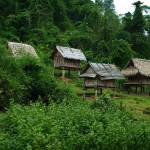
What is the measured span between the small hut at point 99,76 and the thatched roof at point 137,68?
14.8 ft

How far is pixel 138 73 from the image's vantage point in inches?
1661

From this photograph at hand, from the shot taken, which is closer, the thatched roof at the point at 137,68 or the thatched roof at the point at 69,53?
the thatched roof at the point at 69,53

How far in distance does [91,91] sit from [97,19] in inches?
827

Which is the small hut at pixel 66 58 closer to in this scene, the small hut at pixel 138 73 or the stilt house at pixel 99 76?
the stilt house at pixel 99 76

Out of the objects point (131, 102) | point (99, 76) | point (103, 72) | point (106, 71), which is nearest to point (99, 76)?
point (99, 76)

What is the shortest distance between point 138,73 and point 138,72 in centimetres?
12

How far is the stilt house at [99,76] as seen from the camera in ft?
120

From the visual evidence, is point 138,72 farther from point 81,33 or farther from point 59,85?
point 59,85

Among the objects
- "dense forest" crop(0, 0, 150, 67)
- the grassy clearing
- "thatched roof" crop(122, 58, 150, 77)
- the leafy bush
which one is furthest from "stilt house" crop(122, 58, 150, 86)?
the leafy bush

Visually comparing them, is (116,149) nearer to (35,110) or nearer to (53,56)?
(35,110)

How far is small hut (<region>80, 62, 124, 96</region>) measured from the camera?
120 feet

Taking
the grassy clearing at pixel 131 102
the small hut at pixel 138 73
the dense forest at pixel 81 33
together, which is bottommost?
the grassy clearing at pixel 131 102

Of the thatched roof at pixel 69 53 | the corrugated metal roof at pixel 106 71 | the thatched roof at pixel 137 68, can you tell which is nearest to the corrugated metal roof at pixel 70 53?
the thatched roof at pixel 69 53

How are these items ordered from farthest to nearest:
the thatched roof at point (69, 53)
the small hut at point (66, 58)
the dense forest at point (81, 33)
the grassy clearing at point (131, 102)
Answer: the dense forest at point (81, 33) < the small hut at point (66, 58) < the thatched roof at point (69, 53) < the grassy clearing at point (131, 102)
